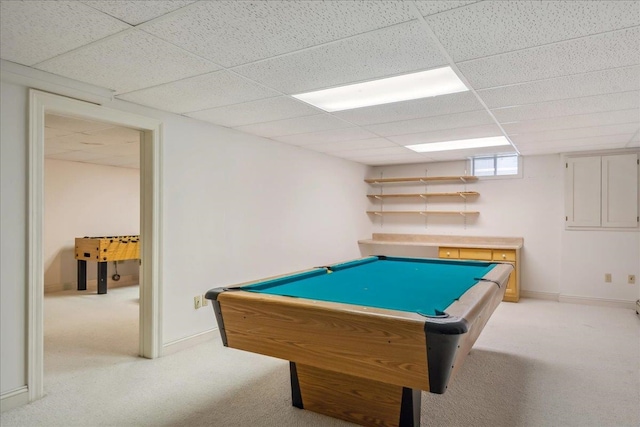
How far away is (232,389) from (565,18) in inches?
110

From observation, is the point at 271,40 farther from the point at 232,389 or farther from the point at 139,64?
the point at 232,389

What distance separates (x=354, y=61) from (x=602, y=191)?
15.3 ft

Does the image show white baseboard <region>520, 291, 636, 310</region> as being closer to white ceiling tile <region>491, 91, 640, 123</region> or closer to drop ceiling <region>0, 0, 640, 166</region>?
drop ceiling <region>0, 0, 640, 166</region>

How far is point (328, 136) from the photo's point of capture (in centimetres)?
437

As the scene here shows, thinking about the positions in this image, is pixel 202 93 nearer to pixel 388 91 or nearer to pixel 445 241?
pixel 388 91

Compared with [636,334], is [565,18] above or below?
above

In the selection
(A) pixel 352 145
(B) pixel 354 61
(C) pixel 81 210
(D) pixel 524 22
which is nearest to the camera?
(D) pixel 524 22

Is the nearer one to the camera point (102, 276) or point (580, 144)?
point (580, 144)

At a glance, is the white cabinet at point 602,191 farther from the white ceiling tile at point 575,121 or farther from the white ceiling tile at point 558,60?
the white ceiling tile at point 558,60

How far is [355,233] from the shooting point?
6.49 m

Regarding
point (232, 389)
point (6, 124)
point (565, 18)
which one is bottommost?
point (232, 389)

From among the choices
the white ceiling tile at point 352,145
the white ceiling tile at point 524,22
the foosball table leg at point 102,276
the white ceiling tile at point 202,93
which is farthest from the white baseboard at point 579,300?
the foosball table leg at point 102,276

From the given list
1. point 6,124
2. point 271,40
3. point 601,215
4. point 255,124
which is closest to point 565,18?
point 271,40

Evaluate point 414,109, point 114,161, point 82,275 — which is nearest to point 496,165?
point 414,109
